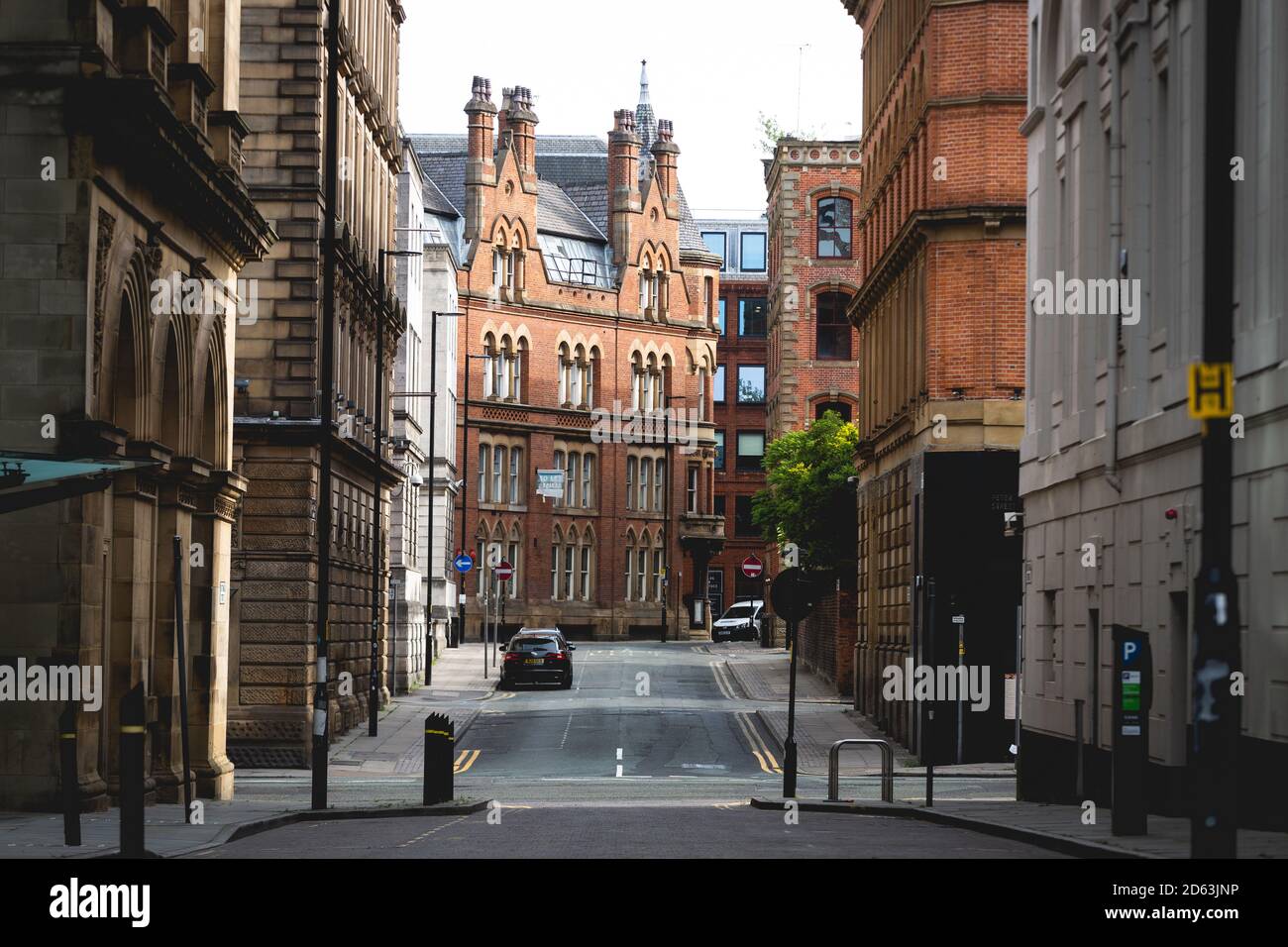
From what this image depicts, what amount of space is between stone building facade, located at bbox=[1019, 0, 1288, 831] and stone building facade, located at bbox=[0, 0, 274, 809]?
9.82 meters

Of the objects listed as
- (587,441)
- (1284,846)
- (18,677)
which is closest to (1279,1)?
(1284,846)

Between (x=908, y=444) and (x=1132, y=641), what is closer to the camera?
(x=1132, y=641)

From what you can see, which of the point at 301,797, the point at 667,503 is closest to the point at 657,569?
the point at 667,503

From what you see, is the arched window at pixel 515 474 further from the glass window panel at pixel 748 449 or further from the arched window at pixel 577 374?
the glass window panel at pixel 748 449

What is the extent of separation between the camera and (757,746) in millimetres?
43562

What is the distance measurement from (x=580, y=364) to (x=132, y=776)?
8615 centimetres

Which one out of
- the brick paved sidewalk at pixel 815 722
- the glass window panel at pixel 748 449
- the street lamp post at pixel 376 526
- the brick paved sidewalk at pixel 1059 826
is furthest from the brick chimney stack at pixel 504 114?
the brick paved sidewalk at pixel 1059 826

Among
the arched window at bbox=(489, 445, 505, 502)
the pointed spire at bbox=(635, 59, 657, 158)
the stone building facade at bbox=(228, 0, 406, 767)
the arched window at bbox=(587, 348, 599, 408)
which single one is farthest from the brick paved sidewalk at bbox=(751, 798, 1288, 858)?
the pointed spire at bbox=(635, 59, 657, 158)

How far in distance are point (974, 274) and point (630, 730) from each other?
1327cm

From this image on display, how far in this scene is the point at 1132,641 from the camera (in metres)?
18.4

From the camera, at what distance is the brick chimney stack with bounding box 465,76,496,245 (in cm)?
9500

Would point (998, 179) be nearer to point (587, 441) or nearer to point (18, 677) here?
point (18, 677)

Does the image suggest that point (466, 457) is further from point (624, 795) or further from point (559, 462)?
point (624, 795)

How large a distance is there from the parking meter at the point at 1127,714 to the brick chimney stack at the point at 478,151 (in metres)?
78.9
